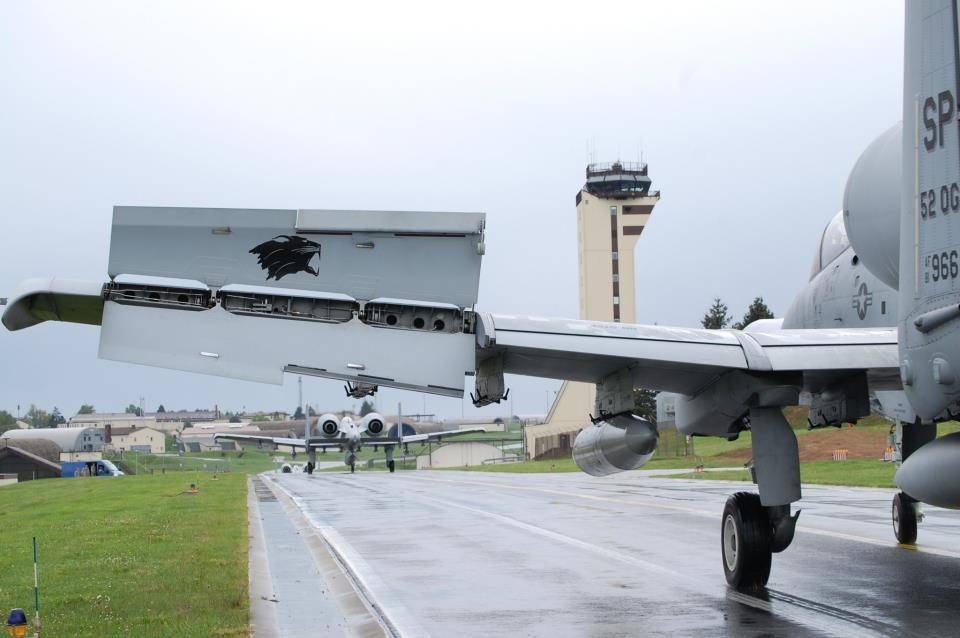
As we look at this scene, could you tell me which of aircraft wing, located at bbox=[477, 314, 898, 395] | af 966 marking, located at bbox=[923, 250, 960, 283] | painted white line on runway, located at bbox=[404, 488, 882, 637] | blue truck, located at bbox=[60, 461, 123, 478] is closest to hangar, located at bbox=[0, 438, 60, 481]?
blue truck, located at bbox=[60, 461, 123, 478]

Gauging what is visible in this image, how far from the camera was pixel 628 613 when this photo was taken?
10383mm

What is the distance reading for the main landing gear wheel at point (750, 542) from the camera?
11250 millimetres

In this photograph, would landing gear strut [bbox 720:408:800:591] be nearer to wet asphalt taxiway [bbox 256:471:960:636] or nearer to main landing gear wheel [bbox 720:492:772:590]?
main landing gear wheel [bbox 720:492:772:590]

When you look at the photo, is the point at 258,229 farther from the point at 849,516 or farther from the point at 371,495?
the point at 371,495

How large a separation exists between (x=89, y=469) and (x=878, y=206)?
74929 mm

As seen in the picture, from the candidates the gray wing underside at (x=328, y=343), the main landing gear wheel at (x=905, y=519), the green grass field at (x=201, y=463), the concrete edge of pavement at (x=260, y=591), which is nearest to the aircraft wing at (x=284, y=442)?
the green grass field at (x=201, y=463)

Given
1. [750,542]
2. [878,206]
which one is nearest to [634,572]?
[750,542]

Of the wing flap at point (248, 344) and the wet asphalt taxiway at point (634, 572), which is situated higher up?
the wing flap at point (248, 344)

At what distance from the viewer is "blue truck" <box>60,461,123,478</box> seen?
78625 mm

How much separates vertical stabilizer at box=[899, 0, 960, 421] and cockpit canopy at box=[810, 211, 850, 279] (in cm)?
495

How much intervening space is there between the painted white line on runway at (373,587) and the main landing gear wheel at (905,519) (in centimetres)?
731

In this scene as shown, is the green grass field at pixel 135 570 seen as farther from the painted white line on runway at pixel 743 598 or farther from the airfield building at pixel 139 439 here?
the airfield building at pixel 139 439

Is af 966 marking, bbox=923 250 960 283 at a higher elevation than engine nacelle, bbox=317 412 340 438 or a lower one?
higher

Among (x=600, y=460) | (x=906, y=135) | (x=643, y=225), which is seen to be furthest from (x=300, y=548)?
(x=643, y=225)
